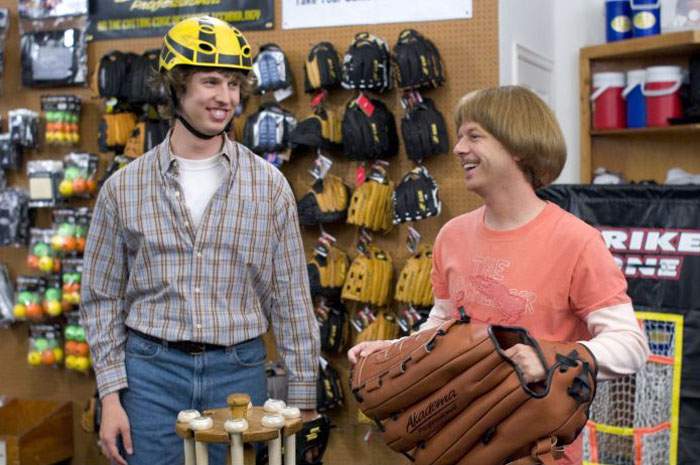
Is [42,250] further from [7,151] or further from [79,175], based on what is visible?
[7,151]

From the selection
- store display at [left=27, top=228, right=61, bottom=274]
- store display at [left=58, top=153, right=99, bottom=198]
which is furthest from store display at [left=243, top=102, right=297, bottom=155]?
store display at [left=27, top=228, right=61, bottom=274]

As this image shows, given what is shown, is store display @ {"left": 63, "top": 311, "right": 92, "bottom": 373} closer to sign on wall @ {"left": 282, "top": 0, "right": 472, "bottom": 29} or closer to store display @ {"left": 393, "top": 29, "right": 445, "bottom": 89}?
sign on wall @ {"left": 282, "top": 0, "right": 472, "bottom": 29}

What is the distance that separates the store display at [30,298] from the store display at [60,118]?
78 cm

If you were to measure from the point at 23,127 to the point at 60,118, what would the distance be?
25 centimetres

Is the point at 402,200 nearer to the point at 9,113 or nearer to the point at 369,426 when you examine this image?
the point at 369,426

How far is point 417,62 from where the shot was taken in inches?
179

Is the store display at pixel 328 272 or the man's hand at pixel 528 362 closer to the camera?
the man's hand at pixel 528 362

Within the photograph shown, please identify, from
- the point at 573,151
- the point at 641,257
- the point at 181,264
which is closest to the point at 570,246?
the point at 181,264

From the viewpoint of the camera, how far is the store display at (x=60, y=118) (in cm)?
536

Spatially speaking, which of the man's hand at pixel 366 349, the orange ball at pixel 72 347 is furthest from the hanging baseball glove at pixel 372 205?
the man's hand at pixel 366 349

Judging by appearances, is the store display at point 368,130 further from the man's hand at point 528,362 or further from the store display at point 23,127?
the man's hand at point 528,362

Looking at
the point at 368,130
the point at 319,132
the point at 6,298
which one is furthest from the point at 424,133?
the point at 6,298

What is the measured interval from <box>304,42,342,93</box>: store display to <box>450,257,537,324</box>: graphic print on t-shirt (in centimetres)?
260

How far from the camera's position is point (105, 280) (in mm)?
2773
